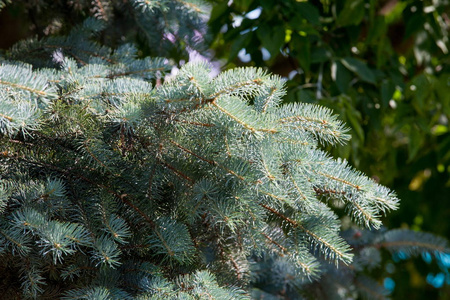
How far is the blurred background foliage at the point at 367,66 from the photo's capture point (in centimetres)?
140

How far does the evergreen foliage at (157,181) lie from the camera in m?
0.69

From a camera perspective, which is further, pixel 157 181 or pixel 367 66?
pixel 367 66

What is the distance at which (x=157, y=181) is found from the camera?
79cm

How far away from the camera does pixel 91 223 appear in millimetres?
747

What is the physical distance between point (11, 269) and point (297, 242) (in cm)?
48

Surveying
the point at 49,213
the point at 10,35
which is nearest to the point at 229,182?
the point at 49,213

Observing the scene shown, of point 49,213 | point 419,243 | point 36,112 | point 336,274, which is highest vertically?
point 36,112

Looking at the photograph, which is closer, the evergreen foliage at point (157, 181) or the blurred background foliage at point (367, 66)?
the evergreen foliage at point (157, 181)

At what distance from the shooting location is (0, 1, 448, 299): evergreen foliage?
0.69 m

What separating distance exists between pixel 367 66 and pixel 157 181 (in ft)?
3.45

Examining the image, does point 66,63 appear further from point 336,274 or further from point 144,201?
point 336,274

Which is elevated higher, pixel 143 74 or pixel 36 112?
pixel 36 112

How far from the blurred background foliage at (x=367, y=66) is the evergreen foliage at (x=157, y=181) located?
0.56 m

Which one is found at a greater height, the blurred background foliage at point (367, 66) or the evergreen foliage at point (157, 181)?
the evergreen foliage at point (157, 181)
